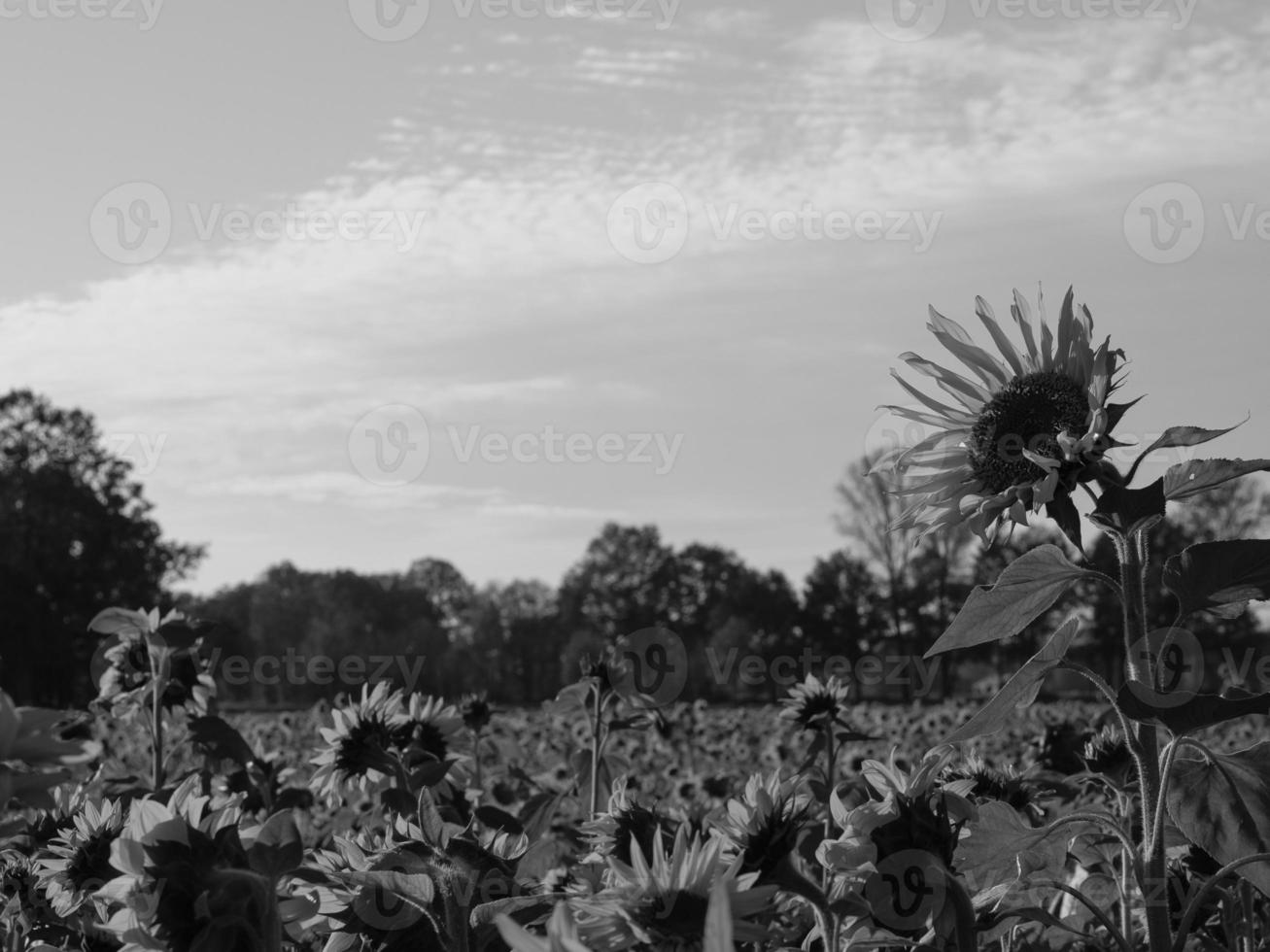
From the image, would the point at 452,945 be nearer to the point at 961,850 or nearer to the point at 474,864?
the point at 474,864

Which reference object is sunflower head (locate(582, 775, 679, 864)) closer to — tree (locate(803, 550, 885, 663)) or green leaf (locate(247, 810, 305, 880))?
green leaf (locate(247, 810, 305, 880))

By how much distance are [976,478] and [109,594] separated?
164 ft

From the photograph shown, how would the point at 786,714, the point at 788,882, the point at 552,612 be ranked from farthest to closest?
the point at 552,612 < the point at 786,714 < the point at 788,882

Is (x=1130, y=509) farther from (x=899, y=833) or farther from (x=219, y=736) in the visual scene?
(x=219, y=736)

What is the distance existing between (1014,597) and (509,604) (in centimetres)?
9796

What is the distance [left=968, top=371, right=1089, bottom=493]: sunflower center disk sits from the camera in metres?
2.97

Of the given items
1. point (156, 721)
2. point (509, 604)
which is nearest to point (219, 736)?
point (156, 721)

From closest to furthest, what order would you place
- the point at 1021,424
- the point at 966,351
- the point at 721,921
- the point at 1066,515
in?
the point at 721,921, the point at 1066,515, the point at 1021,424, the point at 966,351

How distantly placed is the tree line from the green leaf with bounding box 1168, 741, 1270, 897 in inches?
24.3

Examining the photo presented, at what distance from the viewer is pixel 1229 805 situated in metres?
2.47

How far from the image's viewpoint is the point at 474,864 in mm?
2469

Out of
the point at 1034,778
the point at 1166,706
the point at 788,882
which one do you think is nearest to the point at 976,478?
the point at 1166,706

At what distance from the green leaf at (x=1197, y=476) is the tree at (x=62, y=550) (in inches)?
1849

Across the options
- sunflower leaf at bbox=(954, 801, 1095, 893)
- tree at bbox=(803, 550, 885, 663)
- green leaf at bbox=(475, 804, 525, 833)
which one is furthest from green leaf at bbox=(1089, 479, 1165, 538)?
tree at bbox=(803, 550, 885, 663)
